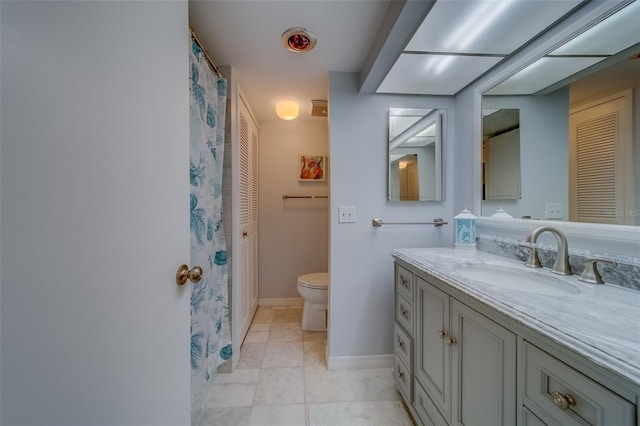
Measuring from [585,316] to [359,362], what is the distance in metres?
1.43

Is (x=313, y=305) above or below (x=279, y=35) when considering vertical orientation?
below

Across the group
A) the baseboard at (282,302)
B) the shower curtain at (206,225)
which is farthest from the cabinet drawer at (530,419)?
the baseboard at (282,302)

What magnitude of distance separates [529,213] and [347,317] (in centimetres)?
125

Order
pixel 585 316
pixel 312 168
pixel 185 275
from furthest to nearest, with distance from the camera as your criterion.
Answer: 1. pixel 312 168
2. pixel 185 275
3. pixel 585 316

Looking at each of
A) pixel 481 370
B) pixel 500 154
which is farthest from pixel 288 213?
pixel 481 370

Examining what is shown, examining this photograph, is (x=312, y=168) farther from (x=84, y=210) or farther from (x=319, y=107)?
(x=84, y=210)

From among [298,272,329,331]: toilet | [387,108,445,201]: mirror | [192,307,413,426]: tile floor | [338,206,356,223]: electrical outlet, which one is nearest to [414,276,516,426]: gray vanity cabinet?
[192,307,413,426]: tile floor

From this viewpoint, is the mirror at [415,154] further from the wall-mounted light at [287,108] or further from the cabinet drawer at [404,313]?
the wall-mounted light at [287,108]

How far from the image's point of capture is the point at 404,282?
4.55ft

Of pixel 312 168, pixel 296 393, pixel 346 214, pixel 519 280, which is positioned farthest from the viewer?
pixel 312 168

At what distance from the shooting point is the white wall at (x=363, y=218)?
1.71 meters

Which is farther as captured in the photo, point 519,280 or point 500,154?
point 500,154

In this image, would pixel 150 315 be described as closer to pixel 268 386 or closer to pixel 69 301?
pixel 69 301

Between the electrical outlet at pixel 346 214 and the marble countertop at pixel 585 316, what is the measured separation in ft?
2.61
